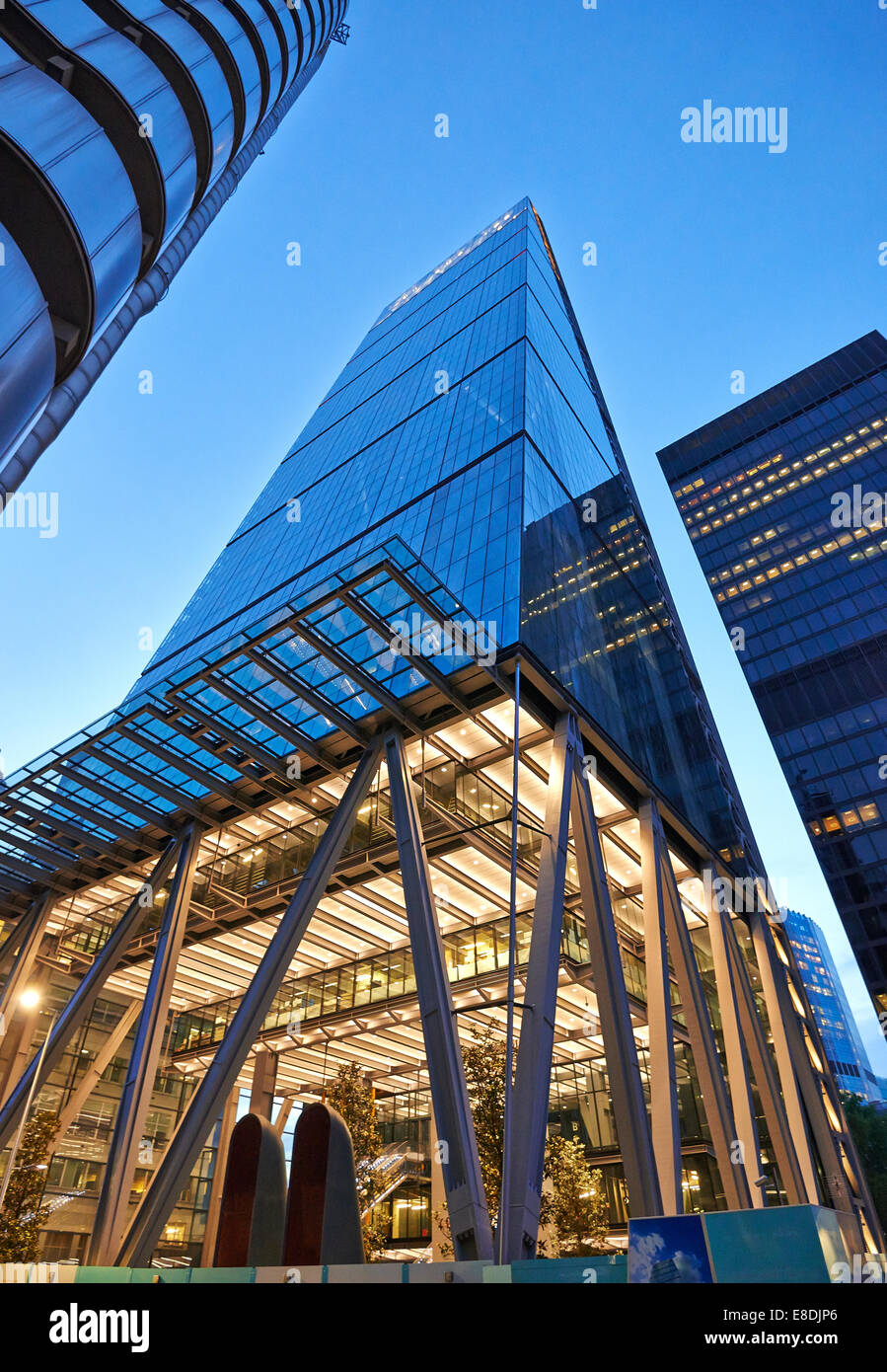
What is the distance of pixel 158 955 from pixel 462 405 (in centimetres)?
2841

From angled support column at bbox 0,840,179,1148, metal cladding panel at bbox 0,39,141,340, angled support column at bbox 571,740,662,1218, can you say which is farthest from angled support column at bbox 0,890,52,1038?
metal cladding panel at bbox 0,39,141,340

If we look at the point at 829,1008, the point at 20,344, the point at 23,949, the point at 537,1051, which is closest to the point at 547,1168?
the point at 537,1051

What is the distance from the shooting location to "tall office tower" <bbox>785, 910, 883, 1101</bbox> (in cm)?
12412

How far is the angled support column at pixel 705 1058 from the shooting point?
21.8m

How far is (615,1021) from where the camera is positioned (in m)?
18.2

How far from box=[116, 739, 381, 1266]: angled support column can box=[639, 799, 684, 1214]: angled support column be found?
30.4 feet

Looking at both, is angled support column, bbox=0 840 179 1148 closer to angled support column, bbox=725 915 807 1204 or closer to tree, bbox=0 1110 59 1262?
tree, bbox=0 1110 59 1262

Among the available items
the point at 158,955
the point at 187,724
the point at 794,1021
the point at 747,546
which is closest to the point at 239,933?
the point at 158,955

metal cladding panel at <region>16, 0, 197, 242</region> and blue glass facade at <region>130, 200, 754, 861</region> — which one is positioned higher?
blue glass facade at <region>130, 200, 754, 861</region>

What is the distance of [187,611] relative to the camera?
51406 mm

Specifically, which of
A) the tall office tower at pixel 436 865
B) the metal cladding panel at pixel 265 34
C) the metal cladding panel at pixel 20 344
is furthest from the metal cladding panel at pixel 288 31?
the metal cladding panel at pixel 20 344

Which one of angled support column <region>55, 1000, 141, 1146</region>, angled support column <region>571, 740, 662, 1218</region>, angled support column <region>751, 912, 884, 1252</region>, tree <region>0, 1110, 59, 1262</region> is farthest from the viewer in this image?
angled support column <region>751, 912, 884, 1252</region>

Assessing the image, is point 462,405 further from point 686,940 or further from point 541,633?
point 686,940

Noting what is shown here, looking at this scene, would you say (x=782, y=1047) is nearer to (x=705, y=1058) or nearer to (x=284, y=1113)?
(x=705, y=1058)
